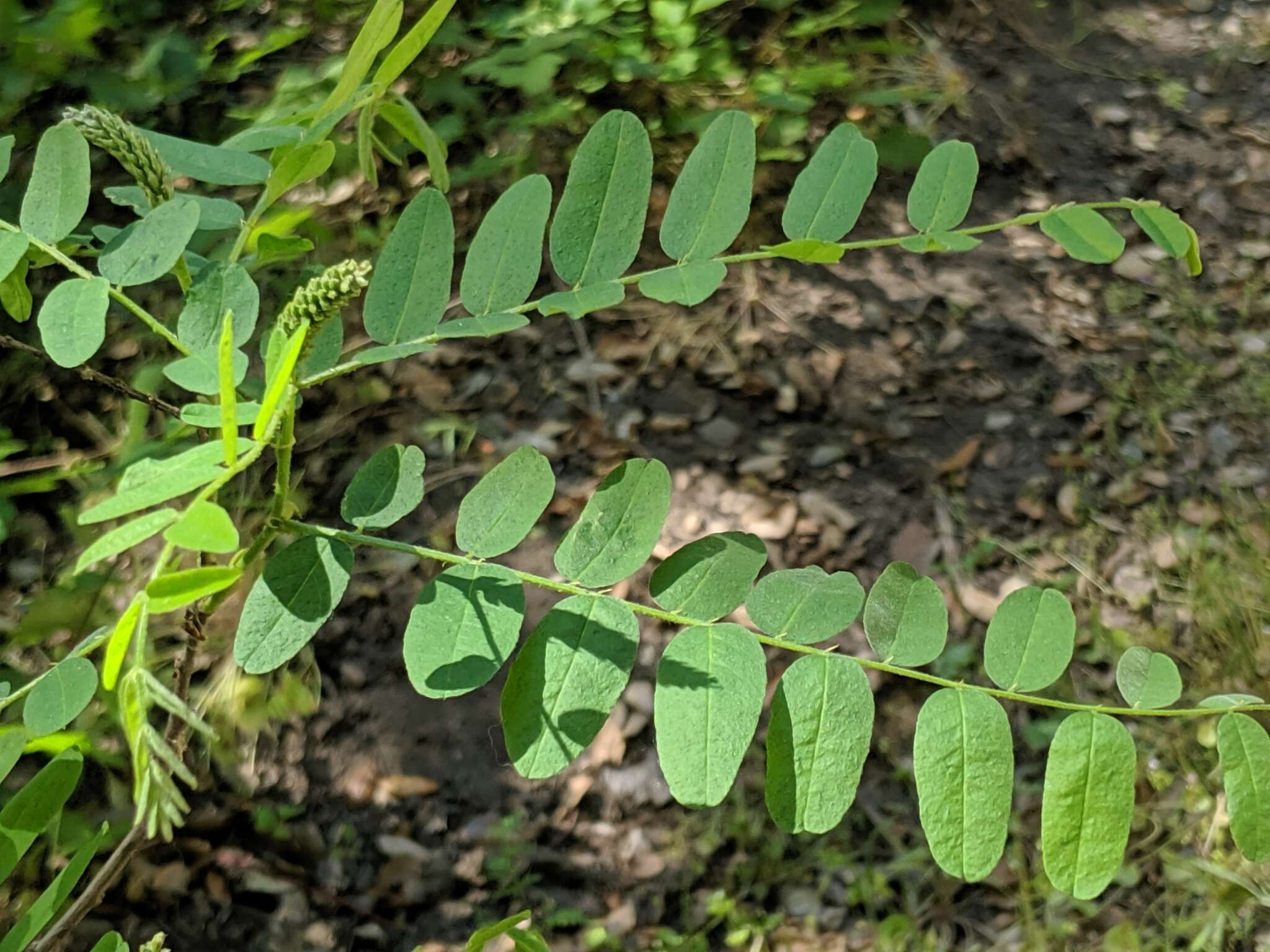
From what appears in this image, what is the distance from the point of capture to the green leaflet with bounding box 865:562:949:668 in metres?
0.76

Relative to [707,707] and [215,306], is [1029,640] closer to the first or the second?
[707,707]

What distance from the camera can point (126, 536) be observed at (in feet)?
1.77

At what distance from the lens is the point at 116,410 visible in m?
2.03

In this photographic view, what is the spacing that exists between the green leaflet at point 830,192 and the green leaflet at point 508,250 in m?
0.24

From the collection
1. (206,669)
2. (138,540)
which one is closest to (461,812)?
(206,669)

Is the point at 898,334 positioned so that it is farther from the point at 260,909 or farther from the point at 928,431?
the point at 260,909

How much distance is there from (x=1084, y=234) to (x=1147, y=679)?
0.47 meters

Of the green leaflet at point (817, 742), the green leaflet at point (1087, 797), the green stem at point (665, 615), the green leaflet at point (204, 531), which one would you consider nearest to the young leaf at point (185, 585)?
the green leaflet at point (204, 531)

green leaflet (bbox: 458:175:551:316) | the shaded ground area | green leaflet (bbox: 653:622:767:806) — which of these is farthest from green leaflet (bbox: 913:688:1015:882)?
the shaded ground area

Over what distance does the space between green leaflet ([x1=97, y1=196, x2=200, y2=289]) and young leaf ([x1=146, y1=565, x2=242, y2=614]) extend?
306 millimetres

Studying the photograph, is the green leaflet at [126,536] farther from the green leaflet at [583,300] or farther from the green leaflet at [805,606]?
the green leaflet at [805,606]

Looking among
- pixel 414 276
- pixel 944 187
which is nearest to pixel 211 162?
pixel 414 276

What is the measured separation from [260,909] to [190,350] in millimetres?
1279

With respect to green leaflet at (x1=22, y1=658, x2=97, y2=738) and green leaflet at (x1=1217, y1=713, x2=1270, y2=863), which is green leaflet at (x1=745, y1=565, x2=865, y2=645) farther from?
green leaflet at (x1=22, y1=658, x2=97, y2=738)
